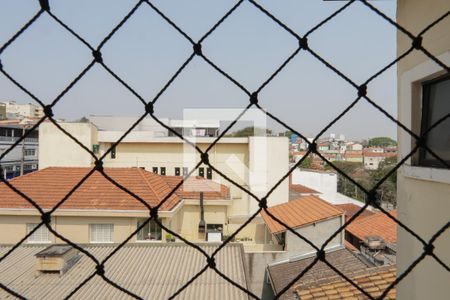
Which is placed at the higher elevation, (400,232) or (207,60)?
(207,60)

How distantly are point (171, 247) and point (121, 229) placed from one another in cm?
203

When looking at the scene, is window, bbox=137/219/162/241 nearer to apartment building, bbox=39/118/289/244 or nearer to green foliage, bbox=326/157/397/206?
apartment building, bbox=39/118/289/244

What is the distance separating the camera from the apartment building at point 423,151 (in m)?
1.02

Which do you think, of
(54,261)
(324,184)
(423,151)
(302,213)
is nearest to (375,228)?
(302,213)

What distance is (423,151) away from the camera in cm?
117

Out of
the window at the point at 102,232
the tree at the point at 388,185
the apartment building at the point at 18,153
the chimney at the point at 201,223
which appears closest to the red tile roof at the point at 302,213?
the tree at the point at 388,185

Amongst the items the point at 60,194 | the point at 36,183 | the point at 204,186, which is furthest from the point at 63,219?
the point at 204,186

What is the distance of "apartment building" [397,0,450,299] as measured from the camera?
1022 mm

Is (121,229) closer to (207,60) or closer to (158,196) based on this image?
(158,196)

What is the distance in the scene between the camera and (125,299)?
369 centimetres

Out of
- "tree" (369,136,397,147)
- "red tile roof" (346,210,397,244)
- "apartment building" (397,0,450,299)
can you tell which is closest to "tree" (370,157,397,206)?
"red tile roof" (346,210,397,244)

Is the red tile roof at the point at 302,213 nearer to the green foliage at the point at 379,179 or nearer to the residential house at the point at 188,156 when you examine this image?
the green foliage at the point at 379,179

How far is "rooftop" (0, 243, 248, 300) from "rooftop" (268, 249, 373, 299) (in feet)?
3.09

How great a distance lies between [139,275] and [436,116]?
3970 millimetres
